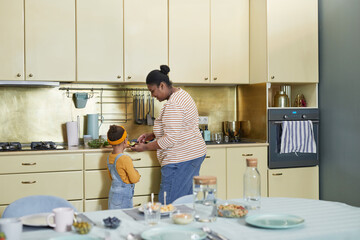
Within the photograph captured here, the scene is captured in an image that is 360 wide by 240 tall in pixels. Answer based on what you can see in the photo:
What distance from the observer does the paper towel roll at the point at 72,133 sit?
3.94 m

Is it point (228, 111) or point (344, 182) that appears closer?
point (344, 182)

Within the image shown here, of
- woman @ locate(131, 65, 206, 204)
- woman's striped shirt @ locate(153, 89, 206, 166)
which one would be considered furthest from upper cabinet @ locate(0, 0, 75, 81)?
woman's striped shirt @ locate(153, 89, 206, 166)

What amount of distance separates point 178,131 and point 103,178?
789 mm

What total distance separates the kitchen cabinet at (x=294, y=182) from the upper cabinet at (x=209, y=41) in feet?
3.17

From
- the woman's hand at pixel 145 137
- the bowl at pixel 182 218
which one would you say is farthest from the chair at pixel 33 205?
the woman's hand at pixel 145 137

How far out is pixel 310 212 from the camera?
1.93 m

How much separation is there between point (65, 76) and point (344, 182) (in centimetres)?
264

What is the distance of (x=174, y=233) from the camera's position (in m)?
1.60

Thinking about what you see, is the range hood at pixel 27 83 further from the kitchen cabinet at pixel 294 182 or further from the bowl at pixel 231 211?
the bowl at pixel 231 211

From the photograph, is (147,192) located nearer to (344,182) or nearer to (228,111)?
(228,111)

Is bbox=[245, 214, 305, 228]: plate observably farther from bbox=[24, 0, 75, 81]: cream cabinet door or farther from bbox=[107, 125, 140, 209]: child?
bbox=[24, 0, 75, 81]: cream cabinet door

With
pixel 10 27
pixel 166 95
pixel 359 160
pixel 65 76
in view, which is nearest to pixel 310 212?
pixel 166 95

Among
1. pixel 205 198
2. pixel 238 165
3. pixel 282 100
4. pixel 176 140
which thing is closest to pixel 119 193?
pixel 176 140

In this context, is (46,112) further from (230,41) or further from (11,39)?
(230,41)
